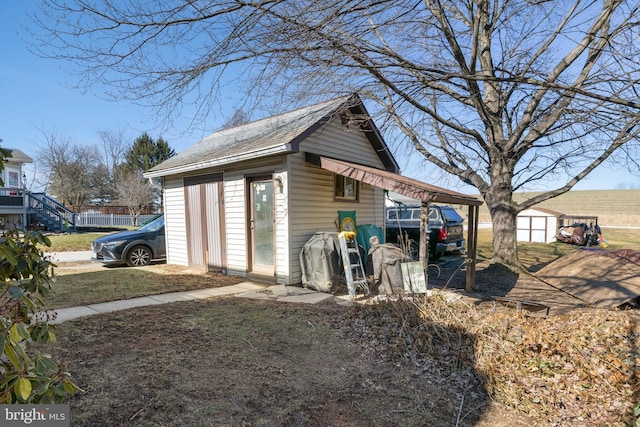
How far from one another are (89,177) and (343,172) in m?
37.7

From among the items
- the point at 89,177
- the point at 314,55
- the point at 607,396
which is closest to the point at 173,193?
the point at 314,55

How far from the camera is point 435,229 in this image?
37.3 ft

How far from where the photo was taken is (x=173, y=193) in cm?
1012

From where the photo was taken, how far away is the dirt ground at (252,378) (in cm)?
270

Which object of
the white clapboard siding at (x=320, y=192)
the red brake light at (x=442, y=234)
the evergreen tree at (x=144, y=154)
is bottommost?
the red brake light at (x=442, y=234)

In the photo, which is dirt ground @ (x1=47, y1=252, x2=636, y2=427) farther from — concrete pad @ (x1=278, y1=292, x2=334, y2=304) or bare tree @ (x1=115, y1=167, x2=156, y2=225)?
bare tree @ (x1=115, y1=167, x2=156, y2=225)

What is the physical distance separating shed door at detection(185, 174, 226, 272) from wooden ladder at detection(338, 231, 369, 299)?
3.34 meters

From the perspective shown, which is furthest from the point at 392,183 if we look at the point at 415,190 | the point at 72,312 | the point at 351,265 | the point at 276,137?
the point at 72,312

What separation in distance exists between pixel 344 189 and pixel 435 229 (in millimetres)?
4252

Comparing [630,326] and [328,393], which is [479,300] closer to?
[630,326]

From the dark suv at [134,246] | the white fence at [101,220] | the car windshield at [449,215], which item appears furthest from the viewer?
the white fence at [101,220]

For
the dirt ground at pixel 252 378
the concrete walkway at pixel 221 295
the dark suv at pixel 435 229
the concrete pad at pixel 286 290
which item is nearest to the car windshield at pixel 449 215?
the dark suv at pixel 435 229

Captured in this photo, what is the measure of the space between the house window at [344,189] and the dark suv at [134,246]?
607 centimetres

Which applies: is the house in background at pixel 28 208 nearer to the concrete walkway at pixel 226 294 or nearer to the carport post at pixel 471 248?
the concrete walkway at pixel 226 294
